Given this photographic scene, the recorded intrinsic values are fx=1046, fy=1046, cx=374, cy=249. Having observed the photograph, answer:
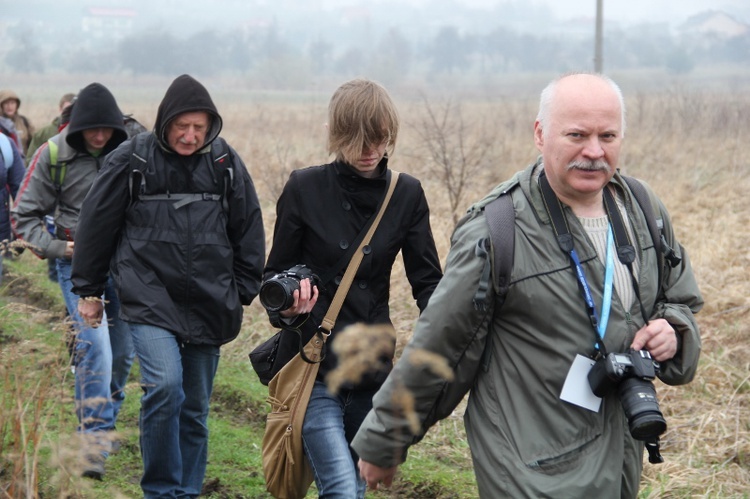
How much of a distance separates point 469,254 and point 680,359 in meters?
0.69

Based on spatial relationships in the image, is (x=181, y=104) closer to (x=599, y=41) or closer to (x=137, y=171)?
(x=137, y=171)

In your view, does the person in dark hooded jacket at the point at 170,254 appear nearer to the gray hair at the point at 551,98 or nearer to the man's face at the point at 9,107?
the gray hair at the point at 551,98

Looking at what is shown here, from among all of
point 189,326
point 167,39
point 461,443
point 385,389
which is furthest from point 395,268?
point 167,39

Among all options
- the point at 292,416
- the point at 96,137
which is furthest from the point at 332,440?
the point at 96,137

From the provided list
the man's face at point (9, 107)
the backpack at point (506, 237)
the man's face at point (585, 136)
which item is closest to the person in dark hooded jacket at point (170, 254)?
the backpack at point (506, 237)

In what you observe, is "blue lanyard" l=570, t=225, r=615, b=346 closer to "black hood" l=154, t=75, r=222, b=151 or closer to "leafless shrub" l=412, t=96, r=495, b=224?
"black hood" l=154, t=75, r=222, b=151

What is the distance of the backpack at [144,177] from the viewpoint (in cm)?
477

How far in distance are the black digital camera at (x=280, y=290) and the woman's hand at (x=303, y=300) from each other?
20 mm

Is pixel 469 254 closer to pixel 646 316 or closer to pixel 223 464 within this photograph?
pixel 646 316

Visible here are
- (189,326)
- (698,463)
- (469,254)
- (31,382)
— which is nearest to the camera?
(469,254)

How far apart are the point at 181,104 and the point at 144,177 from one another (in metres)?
0.38

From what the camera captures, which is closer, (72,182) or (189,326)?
(189,326)

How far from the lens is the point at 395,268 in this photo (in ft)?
33.4

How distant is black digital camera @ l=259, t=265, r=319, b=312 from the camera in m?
3.73
